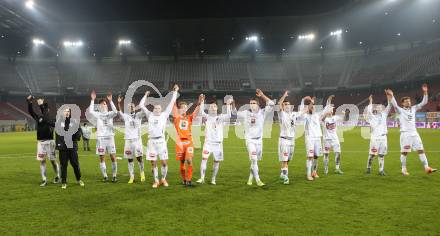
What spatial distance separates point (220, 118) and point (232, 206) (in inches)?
150

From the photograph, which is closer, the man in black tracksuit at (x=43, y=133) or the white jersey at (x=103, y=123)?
the man in black tracksuit at (x=43, y=133)

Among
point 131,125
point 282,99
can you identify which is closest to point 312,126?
point 282,99

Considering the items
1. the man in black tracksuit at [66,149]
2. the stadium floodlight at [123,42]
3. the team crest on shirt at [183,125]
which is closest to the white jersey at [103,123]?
the man in black tracksuit at [66,149]

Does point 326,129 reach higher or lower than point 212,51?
lower

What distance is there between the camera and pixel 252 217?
7633mm

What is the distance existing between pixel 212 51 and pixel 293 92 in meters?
20.2

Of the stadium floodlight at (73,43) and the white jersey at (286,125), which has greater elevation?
the stadium floodlight at (73,43)

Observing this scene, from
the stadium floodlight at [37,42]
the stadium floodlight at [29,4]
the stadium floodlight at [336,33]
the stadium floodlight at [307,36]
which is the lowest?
the stadium floodlight at [29,4]

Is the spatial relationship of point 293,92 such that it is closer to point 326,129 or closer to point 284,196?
point 326,129

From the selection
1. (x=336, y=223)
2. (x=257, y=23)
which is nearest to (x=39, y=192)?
(x=336, y=223)

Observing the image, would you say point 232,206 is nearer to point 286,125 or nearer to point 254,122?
point 254,122

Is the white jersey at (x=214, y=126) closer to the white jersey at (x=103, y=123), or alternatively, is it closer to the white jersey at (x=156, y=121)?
the white jersey at (x=156, y=121)

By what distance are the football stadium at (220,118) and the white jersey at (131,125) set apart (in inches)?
2.0

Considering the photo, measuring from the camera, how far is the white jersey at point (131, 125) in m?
12.2
